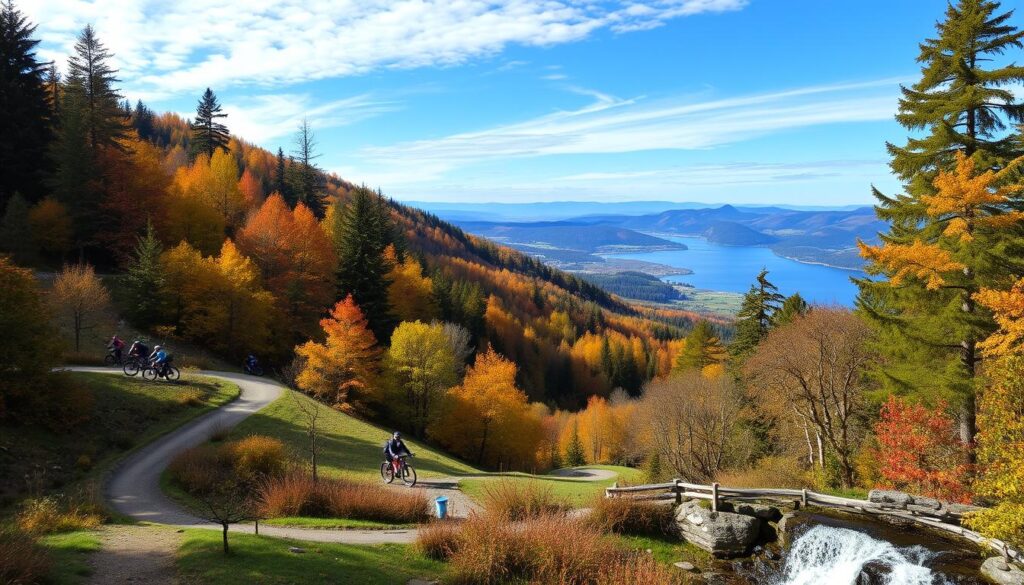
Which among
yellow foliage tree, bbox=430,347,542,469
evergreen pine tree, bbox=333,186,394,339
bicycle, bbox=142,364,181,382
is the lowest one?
yellow foliage tree, bbox=430,347,542,469

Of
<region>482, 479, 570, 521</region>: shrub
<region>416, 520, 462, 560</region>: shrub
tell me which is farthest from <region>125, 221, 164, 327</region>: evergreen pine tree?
<region>416, 520, 462, 560</region>: shrub

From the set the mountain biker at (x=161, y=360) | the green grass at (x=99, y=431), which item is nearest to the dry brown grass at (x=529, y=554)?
the green grass at (x=99, y=431)

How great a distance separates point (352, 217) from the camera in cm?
4950

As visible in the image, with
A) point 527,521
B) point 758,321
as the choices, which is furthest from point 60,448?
point 758,321

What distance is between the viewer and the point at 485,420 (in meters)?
43.5

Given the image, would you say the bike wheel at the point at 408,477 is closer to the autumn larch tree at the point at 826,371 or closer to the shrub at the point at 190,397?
the shrub at the point at 190,397

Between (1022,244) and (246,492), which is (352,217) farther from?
(1022,244)

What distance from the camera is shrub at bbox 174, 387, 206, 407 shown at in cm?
2681

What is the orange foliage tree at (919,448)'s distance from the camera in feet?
61.1

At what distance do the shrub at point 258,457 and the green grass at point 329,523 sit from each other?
152 inches

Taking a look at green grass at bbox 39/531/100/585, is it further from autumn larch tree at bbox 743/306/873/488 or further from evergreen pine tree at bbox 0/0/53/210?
evergreen pine tree at bbox 0/0/53/210

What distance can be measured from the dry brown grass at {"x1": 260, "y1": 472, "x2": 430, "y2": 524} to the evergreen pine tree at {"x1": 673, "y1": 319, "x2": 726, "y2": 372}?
158ft

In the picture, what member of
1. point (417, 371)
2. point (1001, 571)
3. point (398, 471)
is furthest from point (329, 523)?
point (417, 371)

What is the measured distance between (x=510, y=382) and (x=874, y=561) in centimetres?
3204
